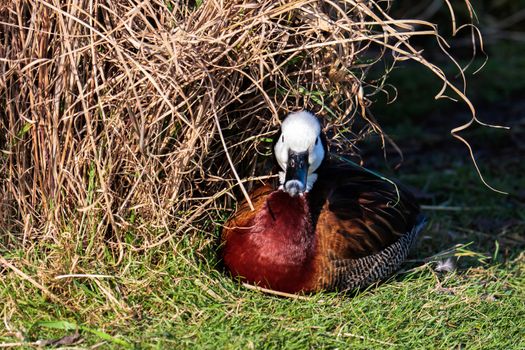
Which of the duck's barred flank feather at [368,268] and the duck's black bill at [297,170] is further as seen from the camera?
the duck's barred flank feather at [368,268]

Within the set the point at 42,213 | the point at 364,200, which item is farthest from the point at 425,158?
the point at 42,213

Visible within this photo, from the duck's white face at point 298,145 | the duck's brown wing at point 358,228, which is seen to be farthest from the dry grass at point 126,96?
the duck's brown wing at point 358,228

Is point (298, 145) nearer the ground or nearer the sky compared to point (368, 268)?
nearer the sky

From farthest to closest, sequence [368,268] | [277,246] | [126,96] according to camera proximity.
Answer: [368,268], [277,246], [126,96]

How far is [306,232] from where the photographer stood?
416 cm

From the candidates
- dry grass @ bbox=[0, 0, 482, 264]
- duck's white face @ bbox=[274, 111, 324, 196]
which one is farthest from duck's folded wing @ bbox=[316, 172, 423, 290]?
dry grass @ bbox=[0, 0, 482, 264]

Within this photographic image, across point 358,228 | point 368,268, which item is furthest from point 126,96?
point 368,268

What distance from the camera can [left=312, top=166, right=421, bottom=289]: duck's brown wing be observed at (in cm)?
421

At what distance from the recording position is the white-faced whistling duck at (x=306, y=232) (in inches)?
159

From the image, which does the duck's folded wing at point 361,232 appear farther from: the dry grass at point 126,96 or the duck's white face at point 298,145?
the dry grass at point 126,96

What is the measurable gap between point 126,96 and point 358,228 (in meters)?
1.31

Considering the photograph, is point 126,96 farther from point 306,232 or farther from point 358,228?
point 358,228

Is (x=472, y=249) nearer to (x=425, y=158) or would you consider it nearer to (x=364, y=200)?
(x=364, y=200)

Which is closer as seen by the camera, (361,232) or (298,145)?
(298,145)
